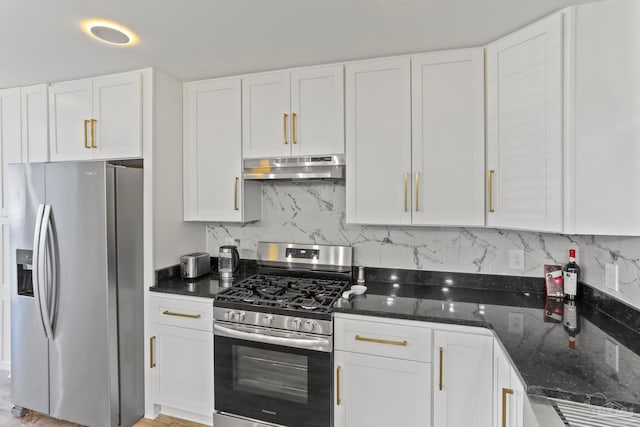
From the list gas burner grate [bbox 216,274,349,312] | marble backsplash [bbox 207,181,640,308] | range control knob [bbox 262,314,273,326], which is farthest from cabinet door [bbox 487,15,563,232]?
range control knob [bbox 262,314,273,326]

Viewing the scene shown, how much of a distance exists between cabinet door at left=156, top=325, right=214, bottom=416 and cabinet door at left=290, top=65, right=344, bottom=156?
1.41 m

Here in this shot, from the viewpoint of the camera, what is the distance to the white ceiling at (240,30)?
1.56 metres

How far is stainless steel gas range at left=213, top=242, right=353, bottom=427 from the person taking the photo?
1896 millimetres

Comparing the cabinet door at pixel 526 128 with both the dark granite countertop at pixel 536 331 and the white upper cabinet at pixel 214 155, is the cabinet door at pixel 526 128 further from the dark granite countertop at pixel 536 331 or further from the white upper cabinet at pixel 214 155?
the white upper cabinet at pixel 214 155

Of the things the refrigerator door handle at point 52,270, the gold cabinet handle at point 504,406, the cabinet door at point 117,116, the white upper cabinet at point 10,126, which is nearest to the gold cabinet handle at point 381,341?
the gold cabinet handle at point 504,406

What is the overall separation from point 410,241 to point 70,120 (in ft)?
8.68

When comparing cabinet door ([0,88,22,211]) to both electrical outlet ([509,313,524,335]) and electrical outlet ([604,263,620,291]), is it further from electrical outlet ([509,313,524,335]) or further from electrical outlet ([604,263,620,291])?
electrical outlet ([604,263,620,291])

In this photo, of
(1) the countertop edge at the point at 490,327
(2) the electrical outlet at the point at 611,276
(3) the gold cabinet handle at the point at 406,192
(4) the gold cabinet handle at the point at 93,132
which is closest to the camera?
(1) the countertop edge at the point at 490,327

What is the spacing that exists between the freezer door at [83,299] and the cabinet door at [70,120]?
0.99 ft

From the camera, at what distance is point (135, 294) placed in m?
2.30

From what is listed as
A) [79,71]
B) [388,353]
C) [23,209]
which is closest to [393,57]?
[388,353]

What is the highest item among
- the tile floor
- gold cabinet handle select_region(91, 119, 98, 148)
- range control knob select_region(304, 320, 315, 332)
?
gold cabinet handle select_region(91, 119, 98, 148)

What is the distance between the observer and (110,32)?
1.79m

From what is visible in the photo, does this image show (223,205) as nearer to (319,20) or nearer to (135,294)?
(135,294)
